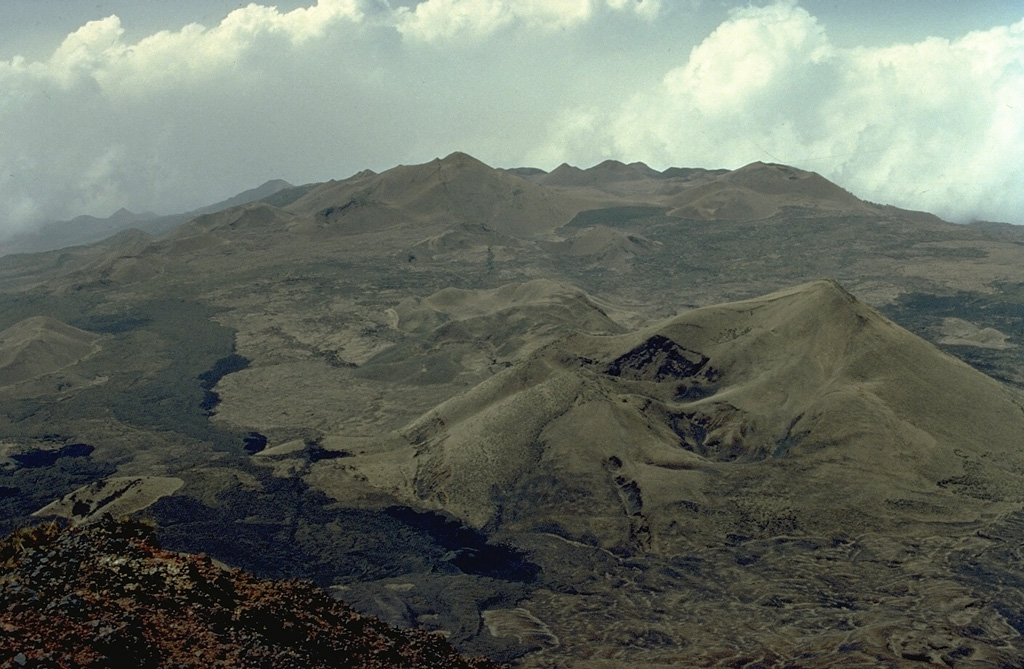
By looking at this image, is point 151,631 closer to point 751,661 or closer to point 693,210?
point 751,661

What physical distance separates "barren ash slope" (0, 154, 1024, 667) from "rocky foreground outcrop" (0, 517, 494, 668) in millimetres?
11595

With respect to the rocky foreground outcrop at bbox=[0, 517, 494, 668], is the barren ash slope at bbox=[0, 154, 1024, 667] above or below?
below

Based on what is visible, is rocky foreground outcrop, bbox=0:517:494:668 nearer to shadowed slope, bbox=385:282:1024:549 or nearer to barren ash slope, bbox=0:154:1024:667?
barren ash slope, bbox=0:154:1024:667

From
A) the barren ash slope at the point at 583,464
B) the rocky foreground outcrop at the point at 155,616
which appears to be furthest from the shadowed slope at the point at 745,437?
the rocky foreground outcrop at the point at 155,616

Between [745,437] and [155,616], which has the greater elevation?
[155,616]

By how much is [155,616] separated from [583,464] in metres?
25.7

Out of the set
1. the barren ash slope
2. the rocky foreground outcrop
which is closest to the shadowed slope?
the barren ash slope

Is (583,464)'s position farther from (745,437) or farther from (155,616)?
(155,616)

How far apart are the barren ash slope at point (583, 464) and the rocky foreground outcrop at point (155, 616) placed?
38.0ft

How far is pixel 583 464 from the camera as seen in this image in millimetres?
35656

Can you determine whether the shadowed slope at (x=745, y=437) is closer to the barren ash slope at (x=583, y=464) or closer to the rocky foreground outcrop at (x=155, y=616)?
the barren ash slope at (x=583, y=464)

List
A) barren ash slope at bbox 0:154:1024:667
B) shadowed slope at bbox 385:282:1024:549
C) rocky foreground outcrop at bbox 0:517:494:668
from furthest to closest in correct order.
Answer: shadowed slope at bbox 385:282:1024:549 < barren ash slope at bbox 0:154:1024:667 < rocky foreground outcrop at bbox 0:517:494:668

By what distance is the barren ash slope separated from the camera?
27391 mm

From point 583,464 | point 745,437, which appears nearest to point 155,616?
point 583,464
